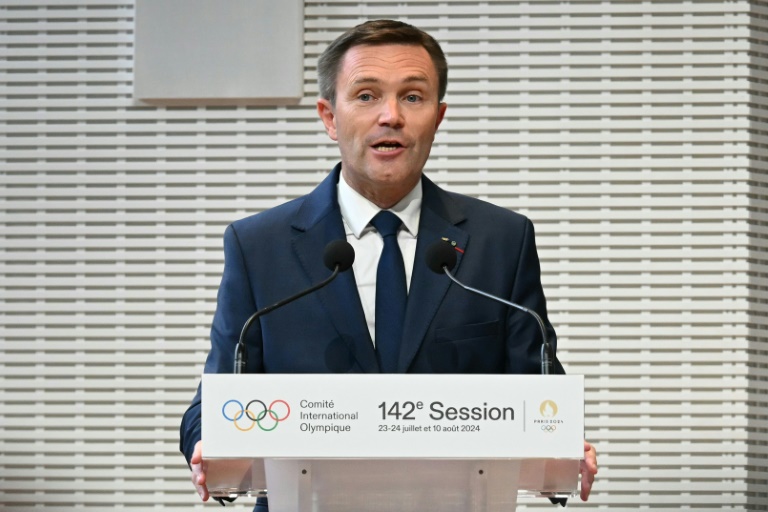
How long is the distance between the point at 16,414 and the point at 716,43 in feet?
12.5

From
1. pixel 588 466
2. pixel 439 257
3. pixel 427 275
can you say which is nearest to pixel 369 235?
pixel 427 275

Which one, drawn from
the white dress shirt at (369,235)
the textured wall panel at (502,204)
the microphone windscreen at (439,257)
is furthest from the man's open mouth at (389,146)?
the textured wall panel at (502,204)

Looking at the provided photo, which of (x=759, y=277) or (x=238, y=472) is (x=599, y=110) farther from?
(x=238, y=472)

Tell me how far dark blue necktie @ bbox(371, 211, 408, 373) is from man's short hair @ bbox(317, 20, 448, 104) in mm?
523

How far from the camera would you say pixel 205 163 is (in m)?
5.13

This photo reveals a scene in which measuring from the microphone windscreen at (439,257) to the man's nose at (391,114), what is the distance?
45cm

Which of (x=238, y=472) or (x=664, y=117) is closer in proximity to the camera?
(x=238, y=472)

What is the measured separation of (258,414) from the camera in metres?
1.92

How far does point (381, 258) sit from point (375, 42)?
1.94 ft

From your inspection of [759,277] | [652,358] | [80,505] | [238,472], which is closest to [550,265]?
[652,358]

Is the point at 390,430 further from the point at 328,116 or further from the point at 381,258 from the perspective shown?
the point at 328,116

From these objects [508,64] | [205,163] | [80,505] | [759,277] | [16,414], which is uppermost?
[508,64]

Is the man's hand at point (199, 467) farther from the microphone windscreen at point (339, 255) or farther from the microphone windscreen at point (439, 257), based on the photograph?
the microphone windscreen at point (439, 257)

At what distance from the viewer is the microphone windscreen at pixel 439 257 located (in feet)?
8.07
